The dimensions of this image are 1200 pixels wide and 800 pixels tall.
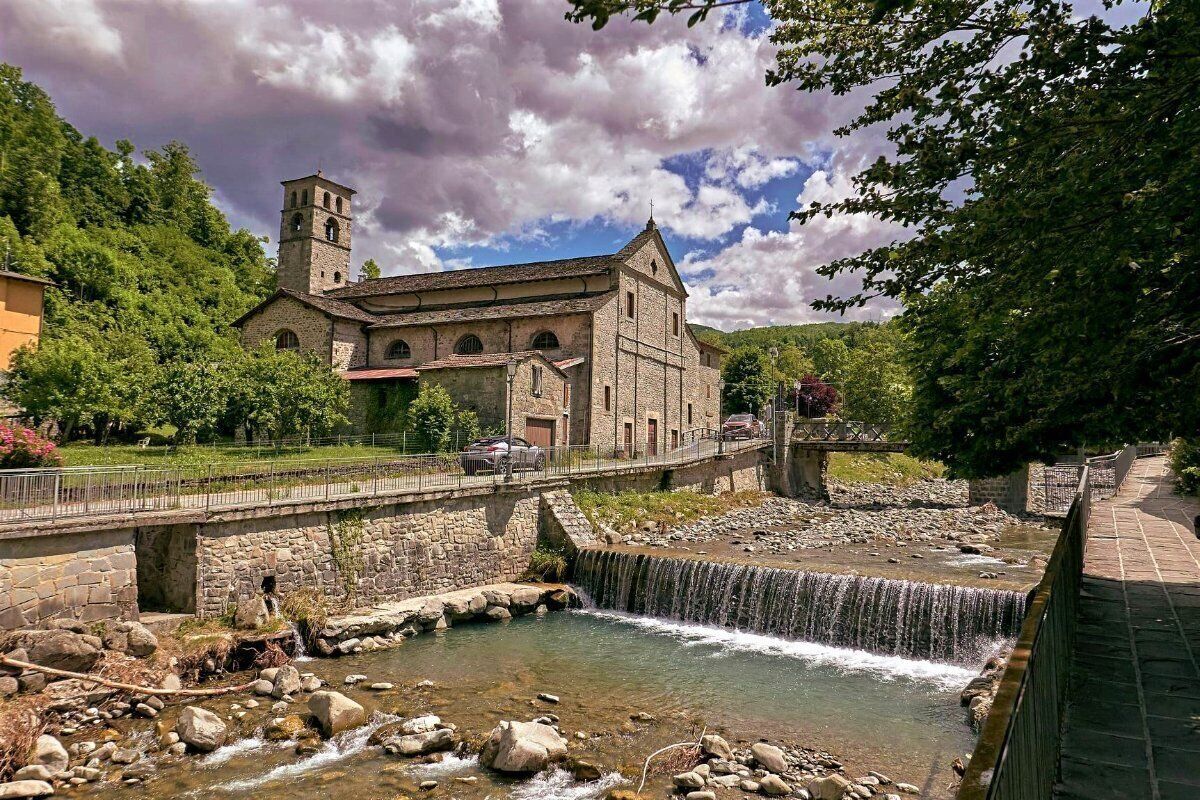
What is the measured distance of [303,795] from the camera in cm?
797

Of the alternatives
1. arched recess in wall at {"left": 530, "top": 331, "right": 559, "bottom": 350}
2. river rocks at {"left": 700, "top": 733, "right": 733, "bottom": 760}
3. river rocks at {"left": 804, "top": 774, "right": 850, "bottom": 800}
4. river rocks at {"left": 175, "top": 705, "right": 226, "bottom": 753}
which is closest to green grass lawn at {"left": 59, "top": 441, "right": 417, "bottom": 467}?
arched recess in wall at {"left": 530, "top": 331, "right": 559, "bottom": 350}

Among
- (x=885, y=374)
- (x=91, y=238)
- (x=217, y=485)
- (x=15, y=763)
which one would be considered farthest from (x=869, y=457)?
(x=91, y=238)

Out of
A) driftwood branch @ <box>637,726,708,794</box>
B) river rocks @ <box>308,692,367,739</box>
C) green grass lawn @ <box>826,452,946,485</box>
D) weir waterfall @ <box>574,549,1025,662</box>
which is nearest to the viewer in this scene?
driftwood branch @ <box>637,726,708,794</box>

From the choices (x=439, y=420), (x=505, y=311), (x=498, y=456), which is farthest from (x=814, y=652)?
(x=505, y=311)

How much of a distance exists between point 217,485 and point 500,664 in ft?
24.3

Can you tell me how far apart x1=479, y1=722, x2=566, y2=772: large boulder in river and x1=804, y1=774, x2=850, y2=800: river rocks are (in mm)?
3309

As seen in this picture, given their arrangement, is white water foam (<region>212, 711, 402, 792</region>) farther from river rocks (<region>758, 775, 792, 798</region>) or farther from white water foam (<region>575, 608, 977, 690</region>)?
white water foam (<region>575, 608, 977, 690</region>)

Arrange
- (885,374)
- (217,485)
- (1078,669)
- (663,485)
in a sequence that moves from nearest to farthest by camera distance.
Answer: (1078,669) → (217,485) → (663,485) → (885,374)

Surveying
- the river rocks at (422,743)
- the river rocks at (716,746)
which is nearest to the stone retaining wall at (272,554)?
the river rocks at (422,743)

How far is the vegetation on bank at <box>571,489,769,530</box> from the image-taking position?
22989 mm

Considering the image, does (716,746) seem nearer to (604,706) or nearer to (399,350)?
(604,706)

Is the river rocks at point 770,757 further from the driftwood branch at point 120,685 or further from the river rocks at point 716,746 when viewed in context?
the driftwood branch at point 120,685

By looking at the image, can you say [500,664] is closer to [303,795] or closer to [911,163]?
[303,795]

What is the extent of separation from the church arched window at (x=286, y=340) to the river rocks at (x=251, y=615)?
23.6m
